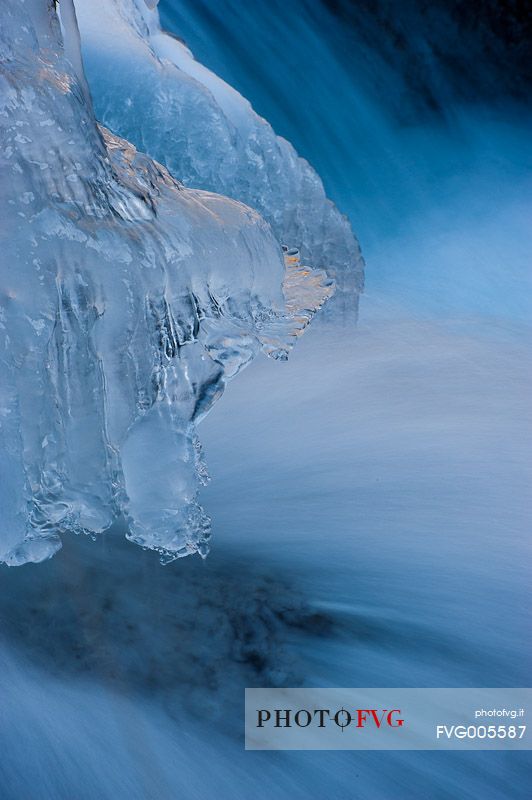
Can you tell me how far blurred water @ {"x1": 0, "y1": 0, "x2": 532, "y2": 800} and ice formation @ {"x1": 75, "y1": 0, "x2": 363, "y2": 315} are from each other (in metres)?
0.25

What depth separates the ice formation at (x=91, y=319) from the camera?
726mm

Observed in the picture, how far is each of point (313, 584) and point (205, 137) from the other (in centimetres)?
93

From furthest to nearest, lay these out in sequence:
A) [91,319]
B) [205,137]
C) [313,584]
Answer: [205,137]
[313,584]
[91,319]

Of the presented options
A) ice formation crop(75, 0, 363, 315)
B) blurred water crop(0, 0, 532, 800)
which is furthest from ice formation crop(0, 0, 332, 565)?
ice formation crop(75, 0, 363, 315)

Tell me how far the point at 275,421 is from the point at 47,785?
80 cm

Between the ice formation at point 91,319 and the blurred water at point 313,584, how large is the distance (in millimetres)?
210

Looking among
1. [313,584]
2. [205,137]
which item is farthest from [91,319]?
[205,137]

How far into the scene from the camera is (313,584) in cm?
115

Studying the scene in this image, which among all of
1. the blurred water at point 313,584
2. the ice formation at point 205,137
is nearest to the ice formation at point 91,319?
the blurred water at point 313,584

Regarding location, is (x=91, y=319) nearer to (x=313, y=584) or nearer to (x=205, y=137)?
(x=313, y=584)

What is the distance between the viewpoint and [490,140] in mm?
2617

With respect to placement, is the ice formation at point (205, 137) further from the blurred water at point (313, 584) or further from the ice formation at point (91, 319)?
the ice formation at point (91, 319)

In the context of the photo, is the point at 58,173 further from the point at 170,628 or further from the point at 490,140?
the point at 490,140

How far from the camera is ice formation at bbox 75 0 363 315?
4.87 feet
